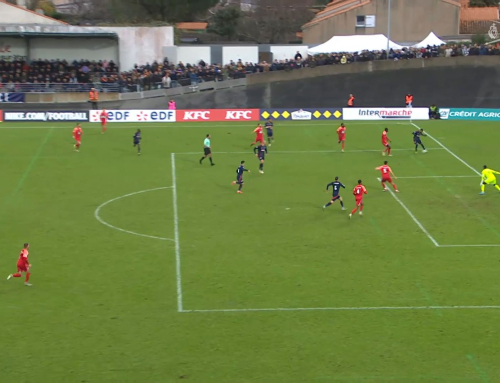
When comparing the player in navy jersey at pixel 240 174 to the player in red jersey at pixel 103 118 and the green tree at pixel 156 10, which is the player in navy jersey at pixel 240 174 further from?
the green tree at pixel 156 10

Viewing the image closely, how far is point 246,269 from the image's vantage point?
26.4 m

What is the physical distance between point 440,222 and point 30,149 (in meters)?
27.1

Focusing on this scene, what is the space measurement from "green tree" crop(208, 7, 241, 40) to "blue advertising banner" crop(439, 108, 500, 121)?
146 feet

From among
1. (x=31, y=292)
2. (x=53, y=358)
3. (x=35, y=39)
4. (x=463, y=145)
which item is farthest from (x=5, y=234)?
Result: (x=35, y=39)

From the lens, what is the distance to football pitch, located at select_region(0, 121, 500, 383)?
19609 millimetres

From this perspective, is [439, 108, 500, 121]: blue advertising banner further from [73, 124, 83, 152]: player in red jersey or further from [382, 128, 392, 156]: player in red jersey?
[73, 124, 83, 152]: player in red jersey

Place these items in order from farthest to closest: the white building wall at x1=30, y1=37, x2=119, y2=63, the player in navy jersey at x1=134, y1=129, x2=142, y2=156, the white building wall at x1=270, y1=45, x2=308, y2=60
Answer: the white building wall at x1=270, y1=45, x2=308, y2=60, the white building wall at x1=30, y1=37, x2=119, y2=63, the player in navy jersey at x1=134, y1=129, x2=142, y2=156

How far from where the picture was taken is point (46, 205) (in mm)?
34688

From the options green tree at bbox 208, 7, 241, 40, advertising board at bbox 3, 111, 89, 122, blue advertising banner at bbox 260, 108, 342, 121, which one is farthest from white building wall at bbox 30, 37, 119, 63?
green tree at bbox 208, 7, 241, 40

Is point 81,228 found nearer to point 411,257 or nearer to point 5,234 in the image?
point 5,234

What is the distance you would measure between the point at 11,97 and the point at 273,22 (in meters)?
52.0

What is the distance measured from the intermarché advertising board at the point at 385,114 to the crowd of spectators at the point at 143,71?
9.89 meters

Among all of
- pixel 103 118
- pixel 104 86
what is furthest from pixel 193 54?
pixel 103 118

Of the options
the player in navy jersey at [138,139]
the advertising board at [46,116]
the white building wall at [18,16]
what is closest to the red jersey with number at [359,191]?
the player in navy jersey at [138,139]
